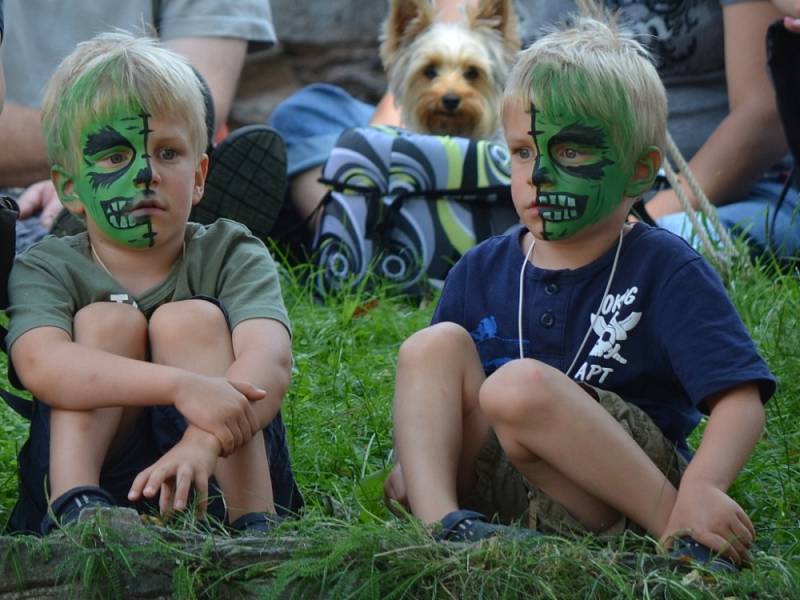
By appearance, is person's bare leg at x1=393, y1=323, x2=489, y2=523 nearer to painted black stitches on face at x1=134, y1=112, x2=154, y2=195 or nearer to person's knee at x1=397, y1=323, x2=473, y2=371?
person's knee at x1=397, y1=323, x2=473, y2=371

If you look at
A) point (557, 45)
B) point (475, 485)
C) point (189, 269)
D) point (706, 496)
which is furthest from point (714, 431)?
point (189, 269)

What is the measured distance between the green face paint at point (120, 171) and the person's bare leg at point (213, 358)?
17 centimetres

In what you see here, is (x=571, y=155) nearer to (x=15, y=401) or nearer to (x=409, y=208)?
(x=15, y=401)

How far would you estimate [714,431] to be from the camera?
219cm

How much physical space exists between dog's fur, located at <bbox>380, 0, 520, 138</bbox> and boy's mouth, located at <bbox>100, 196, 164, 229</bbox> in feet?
9.43

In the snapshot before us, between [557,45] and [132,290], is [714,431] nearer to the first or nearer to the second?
[557,45]

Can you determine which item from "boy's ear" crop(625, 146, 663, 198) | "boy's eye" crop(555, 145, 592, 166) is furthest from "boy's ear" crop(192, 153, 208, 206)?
"boy's ear" crop(625, 146, 663, 198)

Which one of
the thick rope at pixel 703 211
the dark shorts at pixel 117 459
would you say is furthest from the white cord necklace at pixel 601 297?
the thick rope at pixel 703 211

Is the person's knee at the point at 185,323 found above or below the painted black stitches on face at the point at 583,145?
below

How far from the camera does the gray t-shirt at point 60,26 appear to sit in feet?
13.8

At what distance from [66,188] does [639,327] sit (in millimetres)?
1003

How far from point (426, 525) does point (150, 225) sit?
2.26 ft

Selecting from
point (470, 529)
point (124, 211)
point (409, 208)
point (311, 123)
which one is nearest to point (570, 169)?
point (470, 529)

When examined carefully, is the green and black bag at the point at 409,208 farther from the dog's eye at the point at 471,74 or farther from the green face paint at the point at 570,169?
the green face paint at the point at 570,169
